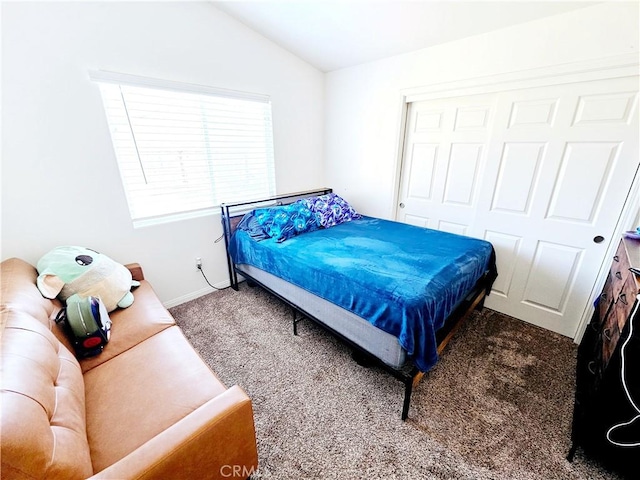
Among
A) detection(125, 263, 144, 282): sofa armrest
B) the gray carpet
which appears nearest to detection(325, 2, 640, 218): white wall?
the gray carpet

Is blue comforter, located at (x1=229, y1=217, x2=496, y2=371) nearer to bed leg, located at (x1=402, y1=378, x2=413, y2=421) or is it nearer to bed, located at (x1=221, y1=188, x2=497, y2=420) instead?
bed, located at (x1=221, y1=188, x2=497, y2=420)

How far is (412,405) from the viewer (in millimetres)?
1590

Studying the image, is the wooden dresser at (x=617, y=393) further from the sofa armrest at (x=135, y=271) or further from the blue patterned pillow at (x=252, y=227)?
the sofa armrest at (x=135, y=271)

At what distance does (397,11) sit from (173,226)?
8.43 feet

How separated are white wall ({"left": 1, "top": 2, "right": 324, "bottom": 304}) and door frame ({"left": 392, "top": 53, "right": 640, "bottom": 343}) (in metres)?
1.83

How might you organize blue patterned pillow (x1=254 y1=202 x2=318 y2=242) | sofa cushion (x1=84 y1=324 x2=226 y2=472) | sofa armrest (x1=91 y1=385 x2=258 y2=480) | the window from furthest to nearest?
blue patterned pillow (x1=254 y1=202 x2=318 y2=242) → the window → sofa cushion (x1=84 y1=324 x2=226 y2=472) → sofa armrest (x1=91 y1=385 x2=258 y2=480)

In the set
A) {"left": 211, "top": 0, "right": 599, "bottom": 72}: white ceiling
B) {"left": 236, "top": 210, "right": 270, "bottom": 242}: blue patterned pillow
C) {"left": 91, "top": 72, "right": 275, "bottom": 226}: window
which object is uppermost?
{"left": 211, "top": 0, "right": 599, "bottom": 72}: white ceiling

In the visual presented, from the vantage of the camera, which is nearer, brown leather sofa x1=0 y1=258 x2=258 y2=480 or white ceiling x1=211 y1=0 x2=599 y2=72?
brown leather sofa x1=0 y1=258 x2=258 y2=480

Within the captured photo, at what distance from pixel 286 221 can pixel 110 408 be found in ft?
5.65

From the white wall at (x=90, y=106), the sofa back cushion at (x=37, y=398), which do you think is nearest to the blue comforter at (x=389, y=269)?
the white wall at (x=90, y=106)

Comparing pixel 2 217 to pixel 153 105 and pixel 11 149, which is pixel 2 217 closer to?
pixel 11 149

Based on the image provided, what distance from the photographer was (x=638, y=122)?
1.69 m

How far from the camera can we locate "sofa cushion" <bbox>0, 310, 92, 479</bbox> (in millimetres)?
656

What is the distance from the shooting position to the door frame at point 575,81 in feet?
5.48
